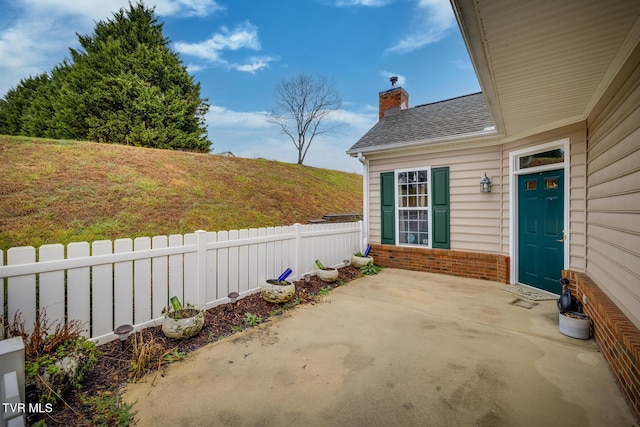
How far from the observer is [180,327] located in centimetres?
283

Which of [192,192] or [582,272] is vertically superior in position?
[192,192]

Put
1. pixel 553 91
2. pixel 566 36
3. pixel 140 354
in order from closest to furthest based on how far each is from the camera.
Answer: pixel 566 36 < pixel 140 354 < pixel 553 91

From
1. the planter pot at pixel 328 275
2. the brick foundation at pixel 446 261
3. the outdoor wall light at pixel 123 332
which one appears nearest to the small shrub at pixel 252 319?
the outdoor wall light at pixel 123 332

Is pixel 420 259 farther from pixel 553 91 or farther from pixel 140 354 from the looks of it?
pixel 140 354

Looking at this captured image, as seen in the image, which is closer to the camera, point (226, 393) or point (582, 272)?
point (226, 393)

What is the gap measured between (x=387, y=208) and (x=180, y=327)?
511 centimetres

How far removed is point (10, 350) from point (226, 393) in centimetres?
131

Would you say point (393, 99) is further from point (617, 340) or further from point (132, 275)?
point (132, 275)

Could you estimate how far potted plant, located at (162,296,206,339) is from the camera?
283 cm

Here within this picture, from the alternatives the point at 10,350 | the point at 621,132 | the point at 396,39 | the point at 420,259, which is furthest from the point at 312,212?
the point at 10,350

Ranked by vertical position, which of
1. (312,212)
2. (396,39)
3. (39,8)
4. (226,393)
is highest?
(39,8)

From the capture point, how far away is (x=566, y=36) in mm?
2088

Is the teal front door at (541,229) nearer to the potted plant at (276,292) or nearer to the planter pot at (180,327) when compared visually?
the potted plant at (276,292)

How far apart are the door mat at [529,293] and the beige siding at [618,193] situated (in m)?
0.89
